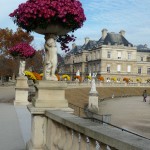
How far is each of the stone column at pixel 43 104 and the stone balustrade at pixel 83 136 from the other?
0.09 metres

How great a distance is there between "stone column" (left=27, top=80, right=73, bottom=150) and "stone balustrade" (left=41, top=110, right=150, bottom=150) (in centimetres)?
9

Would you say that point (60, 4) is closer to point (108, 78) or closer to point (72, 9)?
point (72, 9)

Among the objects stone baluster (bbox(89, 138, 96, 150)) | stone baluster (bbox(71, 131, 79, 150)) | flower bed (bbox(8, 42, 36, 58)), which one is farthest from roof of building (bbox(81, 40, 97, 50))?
stone baluster (bbox(89, 138, 96, 150))

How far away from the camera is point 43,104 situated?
689cm

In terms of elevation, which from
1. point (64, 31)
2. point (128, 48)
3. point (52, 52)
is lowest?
point (52, 52)

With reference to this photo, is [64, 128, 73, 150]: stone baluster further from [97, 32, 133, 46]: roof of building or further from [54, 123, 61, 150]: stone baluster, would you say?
[97, 32, 133, 46]: roof of building

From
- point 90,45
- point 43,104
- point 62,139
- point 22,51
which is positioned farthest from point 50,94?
point 90,45

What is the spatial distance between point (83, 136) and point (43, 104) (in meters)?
2.43

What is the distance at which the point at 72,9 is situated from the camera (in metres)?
6.62

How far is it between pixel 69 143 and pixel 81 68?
116 meters

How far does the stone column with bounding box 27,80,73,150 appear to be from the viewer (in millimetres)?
6891

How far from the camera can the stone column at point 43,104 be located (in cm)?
689

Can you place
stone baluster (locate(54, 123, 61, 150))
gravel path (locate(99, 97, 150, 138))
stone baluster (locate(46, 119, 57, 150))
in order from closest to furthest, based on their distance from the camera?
stone baluster (locate(54, 123, 61, 150)) < stone baluster (locate(46, 119, 57, 150)) < gravel path (locate(99, 97, 150, 138))

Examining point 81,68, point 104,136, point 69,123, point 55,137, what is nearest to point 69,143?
point 69,123
